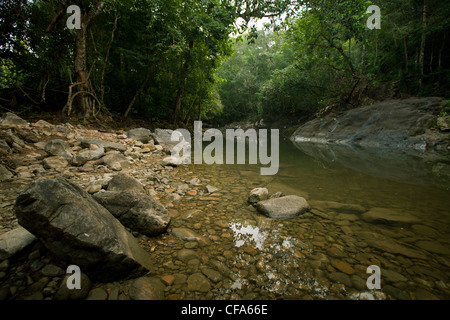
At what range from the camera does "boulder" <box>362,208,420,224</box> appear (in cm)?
244

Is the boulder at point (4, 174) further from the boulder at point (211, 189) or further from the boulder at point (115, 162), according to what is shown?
the boulder at point (211, 189)

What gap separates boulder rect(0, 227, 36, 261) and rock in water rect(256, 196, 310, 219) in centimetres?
228

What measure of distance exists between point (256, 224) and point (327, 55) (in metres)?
15.2

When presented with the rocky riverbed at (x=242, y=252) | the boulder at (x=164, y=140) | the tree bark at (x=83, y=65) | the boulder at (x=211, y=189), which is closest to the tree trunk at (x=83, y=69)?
the tree bark at (x=83, y=65)

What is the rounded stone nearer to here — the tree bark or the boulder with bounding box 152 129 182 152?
the boulder with bounding box 152 129 182 152

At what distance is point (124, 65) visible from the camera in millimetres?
9789

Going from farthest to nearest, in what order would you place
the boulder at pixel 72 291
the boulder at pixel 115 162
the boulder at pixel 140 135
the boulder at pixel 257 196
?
the boulder at pixel 140 135 < the boulder at pixel 115 162 < the boulder at pixel 257 196 < the boulder at pixel 72 291

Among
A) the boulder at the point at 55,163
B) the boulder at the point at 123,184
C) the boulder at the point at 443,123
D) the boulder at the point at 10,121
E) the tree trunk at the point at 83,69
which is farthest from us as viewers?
the boulder at the point at 443,123

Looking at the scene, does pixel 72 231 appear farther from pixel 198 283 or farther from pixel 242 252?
pixel 242 252

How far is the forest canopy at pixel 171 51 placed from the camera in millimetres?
→ 6934

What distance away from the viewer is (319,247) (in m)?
1.94

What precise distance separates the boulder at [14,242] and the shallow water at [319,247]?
94 cm
